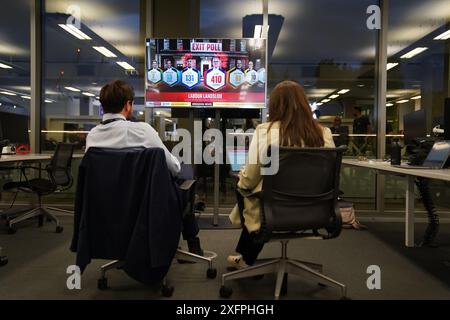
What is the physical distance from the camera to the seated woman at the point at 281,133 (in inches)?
73.6

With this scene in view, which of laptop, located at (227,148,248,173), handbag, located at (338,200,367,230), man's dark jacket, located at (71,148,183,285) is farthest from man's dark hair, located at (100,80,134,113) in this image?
handbag, located at (338,200,367,230)

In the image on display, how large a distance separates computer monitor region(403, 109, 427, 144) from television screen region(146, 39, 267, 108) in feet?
4.58

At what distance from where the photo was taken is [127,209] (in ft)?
6.01

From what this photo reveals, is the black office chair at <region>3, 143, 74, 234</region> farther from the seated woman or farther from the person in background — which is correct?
the person in background

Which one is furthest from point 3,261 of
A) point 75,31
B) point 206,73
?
point 75,31

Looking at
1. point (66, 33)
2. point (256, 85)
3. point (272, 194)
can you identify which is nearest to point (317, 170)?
point (272, 194)

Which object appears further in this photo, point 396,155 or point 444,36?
point 444,36

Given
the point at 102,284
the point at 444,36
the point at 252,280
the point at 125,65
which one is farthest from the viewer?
the point at 125,65

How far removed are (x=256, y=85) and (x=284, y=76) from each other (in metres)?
0.97

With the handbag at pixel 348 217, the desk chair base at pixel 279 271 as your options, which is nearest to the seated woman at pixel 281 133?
the desk chair base at pixel 279 271

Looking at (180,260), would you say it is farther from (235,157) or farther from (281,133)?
(235,157)

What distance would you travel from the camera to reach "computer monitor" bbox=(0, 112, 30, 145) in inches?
140

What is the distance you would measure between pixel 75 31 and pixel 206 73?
2324mm

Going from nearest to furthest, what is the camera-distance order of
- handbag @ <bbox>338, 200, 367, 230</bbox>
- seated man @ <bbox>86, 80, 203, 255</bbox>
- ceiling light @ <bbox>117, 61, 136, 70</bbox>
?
seated man @ <bbox>86, 80, 203, 255</bbox> → handbag @ <bbox>338, 200, 367, 230</bbox> → ceiling light @ <bbox>117, 61, 136, 70</bbox>
